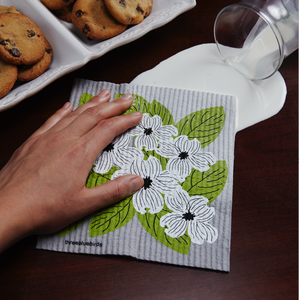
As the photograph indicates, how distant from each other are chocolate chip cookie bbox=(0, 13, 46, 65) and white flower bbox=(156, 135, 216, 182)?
285 millimetres

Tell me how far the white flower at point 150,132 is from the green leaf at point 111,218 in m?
0.12

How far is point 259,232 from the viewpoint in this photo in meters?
0.48

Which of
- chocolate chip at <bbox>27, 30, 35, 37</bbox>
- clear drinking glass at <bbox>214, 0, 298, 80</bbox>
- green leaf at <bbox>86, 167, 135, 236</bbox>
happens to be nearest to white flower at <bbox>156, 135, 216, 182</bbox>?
green leaf at <bbox>86, 167, 135, 236</bbox>

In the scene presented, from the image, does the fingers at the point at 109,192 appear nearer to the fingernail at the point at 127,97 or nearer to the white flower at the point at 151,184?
the white flower at the point at 151,184

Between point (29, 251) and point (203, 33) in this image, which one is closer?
point (29, 251)

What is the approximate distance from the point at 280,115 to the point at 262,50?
0.14 metres

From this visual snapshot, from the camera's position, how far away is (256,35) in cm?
55

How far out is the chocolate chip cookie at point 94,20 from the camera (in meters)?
0.49

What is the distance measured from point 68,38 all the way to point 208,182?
0.37 m

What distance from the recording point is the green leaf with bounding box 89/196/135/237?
462 mm

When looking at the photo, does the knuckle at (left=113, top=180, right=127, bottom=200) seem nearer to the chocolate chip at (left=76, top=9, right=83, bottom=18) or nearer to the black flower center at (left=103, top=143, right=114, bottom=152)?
the black flower center at (left=103, top=143, right=114, bottom=152)

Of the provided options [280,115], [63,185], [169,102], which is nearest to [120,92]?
[169,102]

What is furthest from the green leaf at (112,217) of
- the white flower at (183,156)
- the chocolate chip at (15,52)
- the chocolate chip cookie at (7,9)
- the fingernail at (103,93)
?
the chocolate chip cookie at (7,9)

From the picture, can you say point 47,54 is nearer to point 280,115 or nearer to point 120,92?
point 120,92
